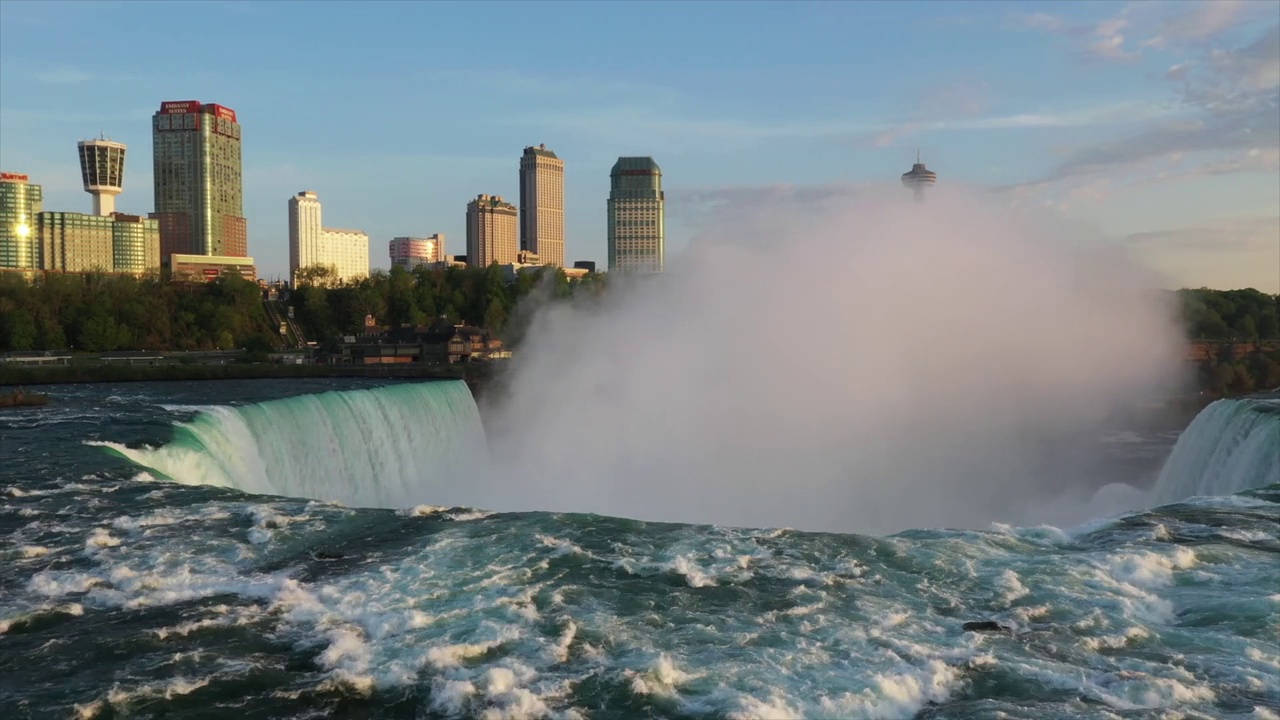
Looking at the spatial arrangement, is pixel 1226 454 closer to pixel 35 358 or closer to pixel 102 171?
pixel 35 358

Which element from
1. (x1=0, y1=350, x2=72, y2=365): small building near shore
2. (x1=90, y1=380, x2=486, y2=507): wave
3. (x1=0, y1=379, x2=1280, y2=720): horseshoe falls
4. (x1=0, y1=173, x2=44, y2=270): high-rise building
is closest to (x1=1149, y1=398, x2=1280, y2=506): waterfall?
(x1=0, y1=379, x2=1280, y2=720): horseshoe falls

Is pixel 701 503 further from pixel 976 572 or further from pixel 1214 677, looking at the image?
pixel 1214 677

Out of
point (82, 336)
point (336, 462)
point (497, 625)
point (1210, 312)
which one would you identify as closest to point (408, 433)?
point (336, 462)

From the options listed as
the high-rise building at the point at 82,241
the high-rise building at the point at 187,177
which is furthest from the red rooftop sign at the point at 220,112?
the high-rise building at the point at 82,241

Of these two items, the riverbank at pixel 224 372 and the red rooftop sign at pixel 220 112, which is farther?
the red rooftop sign at pixel 220 112

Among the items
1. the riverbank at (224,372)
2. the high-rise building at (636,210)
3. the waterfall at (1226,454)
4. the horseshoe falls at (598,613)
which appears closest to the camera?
the horseshoe falls at (598,613)

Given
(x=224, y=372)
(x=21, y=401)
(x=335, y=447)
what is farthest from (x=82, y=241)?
(x=335, y=447)

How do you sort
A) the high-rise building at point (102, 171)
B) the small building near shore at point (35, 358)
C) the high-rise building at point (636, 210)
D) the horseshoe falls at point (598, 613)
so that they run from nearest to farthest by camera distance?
the horseshoe falls at point (598, 613), the small building near shore at point (35, 358), the high-rise building at point (102, 171), the high-rise building at point (636, 210)

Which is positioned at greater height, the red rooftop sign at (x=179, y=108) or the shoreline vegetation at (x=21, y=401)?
the red rooftop sign at (x=179, y=108)

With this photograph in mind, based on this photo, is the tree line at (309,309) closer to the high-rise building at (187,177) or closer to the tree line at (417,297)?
the tree line at (417,297)
